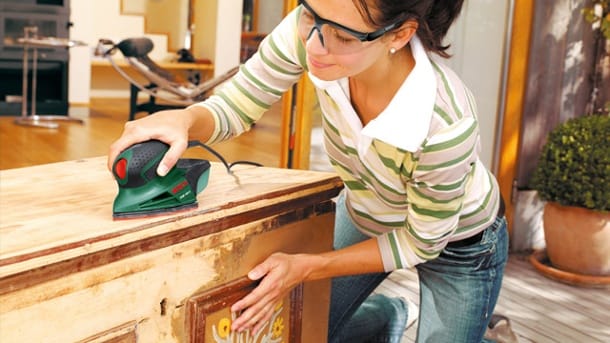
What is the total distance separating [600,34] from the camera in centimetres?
418

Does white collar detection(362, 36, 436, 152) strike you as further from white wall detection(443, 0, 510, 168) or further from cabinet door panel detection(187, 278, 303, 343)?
white wall detection(443, 0, 510, 168)

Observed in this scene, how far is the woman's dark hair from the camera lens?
1.28 meters

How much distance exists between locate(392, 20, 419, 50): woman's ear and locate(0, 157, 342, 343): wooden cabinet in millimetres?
338

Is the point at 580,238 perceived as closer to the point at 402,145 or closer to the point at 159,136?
the point at 402,145

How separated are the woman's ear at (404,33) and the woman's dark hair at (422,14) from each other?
11 millimetres

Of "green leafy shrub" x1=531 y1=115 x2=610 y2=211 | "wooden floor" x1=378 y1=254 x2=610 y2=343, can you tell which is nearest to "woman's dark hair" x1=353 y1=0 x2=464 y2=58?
"wooden floor" x1=378 y1=254 x2=610 y2=343

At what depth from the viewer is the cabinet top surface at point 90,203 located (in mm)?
1097

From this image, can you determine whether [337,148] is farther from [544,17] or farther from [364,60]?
[544,17]

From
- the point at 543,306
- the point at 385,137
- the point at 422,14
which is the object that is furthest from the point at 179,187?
the point at 543,306

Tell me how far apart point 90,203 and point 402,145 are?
0.52 meters

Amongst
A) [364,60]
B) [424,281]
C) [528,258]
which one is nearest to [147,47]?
[528,258]

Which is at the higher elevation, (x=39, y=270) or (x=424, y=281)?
(x=39, y=270)

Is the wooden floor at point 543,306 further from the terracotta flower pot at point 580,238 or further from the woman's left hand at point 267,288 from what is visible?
the woman's left hand at point 267,288

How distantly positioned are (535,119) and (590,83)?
42 centimetres
